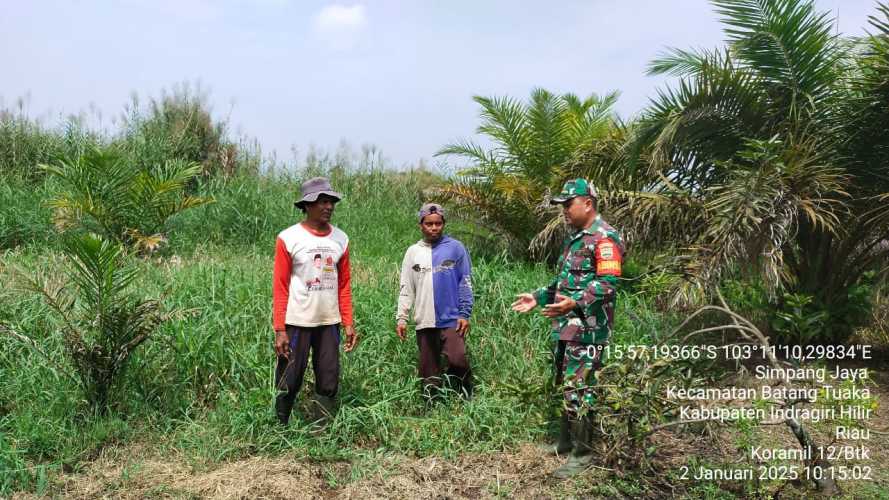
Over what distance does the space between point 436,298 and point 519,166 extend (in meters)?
4.85

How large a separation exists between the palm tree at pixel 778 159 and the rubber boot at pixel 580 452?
5.63 ft

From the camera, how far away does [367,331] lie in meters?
5.51

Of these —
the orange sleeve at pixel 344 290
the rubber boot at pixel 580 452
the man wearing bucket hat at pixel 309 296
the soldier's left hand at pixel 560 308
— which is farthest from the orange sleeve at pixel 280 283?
the rubber boot at pixel 580 452

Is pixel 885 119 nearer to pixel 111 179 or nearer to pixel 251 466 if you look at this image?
pixel 251 466

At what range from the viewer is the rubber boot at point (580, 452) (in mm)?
3781

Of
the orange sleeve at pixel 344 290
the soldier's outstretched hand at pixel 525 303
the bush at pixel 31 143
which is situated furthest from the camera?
the bush at pixel 31 143

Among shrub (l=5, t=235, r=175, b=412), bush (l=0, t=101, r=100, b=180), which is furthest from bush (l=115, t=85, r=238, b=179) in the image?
shrub (l=5, t=235, r=175, b=412)

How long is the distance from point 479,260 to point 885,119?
389 cm

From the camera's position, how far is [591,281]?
3740 millimetres

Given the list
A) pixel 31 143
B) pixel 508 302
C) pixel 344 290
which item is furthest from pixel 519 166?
pixel 31 143

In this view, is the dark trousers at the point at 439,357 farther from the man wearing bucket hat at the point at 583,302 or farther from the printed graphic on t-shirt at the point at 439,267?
the man wearing bucket hat at the point at 583,302

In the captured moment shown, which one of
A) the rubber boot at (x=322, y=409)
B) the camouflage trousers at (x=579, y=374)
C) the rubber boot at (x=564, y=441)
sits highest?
the camouflage trousers at (x=579, y=374)

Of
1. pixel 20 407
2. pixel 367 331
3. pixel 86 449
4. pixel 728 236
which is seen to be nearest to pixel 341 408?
pixel 367 331

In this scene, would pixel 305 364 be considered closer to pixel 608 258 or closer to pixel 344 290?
pixel 344 290
